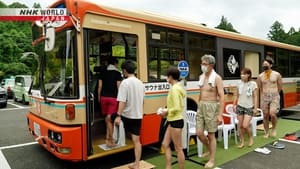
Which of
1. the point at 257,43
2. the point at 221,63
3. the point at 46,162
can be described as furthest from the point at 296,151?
the point at 46,162

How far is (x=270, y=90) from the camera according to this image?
5809mm

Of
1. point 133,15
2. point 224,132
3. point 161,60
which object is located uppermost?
point 133,15

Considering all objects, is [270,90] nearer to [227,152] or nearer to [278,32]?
[227,152]

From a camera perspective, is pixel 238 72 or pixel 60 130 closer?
pixel 60 130

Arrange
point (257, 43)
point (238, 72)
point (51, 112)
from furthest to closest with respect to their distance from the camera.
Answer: point (257, 43) → point (238, 72) → point (51, 112)

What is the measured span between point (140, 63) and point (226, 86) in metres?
2.76

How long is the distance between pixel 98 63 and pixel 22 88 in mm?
10362

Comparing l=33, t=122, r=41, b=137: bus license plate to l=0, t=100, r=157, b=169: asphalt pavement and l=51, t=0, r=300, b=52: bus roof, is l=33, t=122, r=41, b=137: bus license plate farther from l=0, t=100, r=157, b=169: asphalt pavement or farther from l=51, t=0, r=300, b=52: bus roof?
l=51, t=0, r=300, b=52: bus roof

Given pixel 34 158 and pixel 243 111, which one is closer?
pixel 34 158

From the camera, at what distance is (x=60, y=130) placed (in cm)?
358

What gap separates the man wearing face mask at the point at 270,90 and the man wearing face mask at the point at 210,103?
2383 mm

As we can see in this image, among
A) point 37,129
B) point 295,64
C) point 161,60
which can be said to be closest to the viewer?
point 37,129

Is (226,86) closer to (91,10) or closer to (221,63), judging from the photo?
(221,63)

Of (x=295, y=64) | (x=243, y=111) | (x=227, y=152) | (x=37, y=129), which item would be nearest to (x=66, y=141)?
(x=37, y=129)
